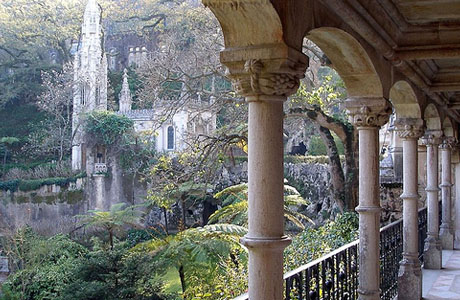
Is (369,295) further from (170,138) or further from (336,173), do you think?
(170,138)

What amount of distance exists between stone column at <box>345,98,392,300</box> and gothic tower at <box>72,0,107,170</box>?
92.6 ft

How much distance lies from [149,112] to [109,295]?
23.8 m

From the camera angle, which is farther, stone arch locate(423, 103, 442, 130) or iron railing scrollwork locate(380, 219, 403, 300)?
stone arch locate(423, 103, 442, 130)

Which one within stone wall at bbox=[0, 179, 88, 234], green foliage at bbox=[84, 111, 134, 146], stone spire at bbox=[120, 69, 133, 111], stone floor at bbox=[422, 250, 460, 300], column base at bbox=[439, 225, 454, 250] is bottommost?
stone wall at bbox=[0, 179, 88, 234]

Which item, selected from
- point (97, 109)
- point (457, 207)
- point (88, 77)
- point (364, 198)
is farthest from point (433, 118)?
point (88, 77)

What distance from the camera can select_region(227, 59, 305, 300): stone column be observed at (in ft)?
9.69

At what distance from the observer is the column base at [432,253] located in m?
8.81

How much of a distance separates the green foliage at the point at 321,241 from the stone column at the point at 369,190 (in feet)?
8.15

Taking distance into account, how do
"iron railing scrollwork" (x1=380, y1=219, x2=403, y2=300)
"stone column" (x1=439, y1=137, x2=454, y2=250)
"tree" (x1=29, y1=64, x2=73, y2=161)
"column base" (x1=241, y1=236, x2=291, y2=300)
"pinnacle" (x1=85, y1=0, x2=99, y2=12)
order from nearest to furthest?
"column base" (x1=241, y1=236, x2=291, y2=300) < "iron railing scrollwork" (x1=380, y1=219, x2=403, y2=300) < "stone column" (x1=439, y1=137, x2=454, y2=250) < "tree" (x1=29, y1=64, x2=73, y2=161) < "pinnacle" (x1=85, y1=0, x2=99, y2=12)

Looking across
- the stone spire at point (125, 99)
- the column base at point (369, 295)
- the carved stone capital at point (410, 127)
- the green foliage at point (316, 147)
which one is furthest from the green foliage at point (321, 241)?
the stone spire at point (125, 99)

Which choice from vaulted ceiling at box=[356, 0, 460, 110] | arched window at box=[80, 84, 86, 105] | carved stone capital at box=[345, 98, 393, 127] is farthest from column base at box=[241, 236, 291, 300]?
arched window at box=[80, 84, 86, 105]

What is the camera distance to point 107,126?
102ft

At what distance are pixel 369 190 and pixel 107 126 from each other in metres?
27.1

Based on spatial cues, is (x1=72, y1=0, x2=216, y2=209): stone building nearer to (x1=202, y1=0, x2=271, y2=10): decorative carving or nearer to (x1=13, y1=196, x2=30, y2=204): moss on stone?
(x1=13, y1=196, x2=30, y2=204): moss on stone
